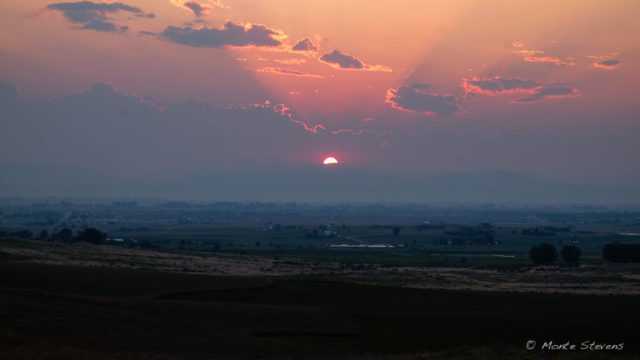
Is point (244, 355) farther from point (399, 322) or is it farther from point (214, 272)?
point (214, 272)

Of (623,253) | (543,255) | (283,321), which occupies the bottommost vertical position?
(283,321)

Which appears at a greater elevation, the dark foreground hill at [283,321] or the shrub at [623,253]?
the shrub at [623,253]

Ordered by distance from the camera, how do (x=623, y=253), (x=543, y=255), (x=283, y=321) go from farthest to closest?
(x=543, y=255) → (x=623, y=253) → (x=283, y=321)

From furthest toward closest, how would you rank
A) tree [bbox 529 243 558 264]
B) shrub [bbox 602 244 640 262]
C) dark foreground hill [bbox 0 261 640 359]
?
tree [bbox 529 243 558 264] < shrub [bbox 602 244 640 262] < dark foreground hill [bbox 0 261 640 359]

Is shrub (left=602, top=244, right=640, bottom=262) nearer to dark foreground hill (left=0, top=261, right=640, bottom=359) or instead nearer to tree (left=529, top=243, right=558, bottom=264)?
tree (left=529, top=243, right=558, bottom=264)

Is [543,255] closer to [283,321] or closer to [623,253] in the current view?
[623,253]

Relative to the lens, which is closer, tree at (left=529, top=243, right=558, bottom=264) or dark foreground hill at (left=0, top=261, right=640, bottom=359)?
dark foreground hill at (left=0, top=261, right=640, bottom=359)

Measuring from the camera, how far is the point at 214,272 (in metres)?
99.9

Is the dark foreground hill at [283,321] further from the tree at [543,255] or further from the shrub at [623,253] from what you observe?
the shrub at [623,253]

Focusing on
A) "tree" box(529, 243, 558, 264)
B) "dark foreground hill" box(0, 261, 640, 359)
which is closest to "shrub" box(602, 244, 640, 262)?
"tree" box(529, 243, 558, 264)

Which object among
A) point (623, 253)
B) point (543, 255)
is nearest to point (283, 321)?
point (543, 255)

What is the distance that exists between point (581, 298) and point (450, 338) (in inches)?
1027

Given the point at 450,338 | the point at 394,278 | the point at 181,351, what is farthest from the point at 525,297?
the point at 181,351

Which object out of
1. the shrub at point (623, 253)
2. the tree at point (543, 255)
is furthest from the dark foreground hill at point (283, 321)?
the shrub at point (623, 253)
